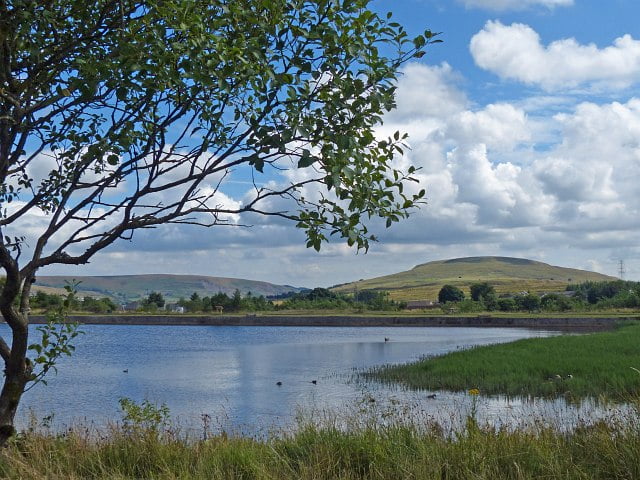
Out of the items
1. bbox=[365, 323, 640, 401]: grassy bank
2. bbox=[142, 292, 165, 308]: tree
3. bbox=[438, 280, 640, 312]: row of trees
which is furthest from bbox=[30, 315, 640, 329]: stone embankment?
bbox=[365, 323, 640, 401]: grassy bank

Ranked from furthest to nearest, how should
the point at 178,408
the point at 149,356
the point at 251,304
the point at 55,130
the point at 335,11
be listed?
1. the point at 251,304
2. the point at 149,356
3. the point at 178,408
4. the point at 55,130
5. the point at 335,11

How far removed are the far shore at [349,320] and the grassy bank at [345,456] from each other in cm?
9193

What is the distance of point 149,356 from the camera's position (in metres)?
57.0

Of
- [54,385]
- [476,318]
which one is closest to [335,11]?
[54,385]

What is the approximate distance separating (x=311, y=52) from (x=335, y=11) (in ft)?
1.45

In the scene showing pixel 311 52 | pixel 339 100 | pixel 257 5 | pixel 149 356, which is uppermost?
pixel 257 5

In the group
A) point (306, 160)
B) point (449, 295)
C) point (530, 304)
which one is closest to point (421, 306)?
point (449, 295)

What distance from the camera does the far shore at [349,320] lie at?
10316 cm

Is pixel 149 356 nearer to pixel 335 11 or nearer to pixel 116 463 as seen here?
pixel 116 463

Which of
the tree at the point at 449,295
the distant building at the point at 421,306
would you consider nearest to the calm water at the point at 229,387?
the distant building at the point at 421,306

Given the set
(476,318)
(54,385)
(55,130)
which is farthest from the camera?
(476,318)

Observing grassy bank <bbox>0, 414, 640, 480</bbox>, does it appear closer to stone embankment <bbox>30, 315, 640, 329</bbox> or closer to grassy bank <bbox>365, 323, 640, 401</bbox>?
grassy bank <bbox>365, 323, 640, 401</bbox>

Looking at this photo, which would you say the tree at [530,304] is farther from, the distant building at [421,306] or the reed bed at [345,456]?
the reed bed at [345,456]

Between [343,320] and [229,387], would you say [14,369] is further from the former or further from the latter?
[343,320]
